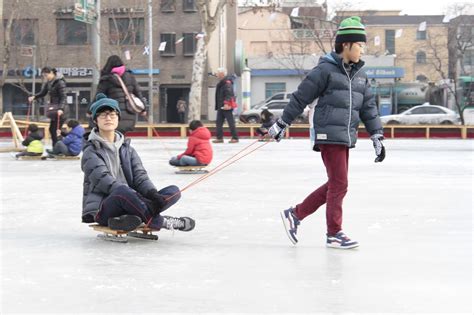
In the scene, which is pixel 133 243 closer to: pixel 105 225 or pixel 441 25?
pixel 105 225

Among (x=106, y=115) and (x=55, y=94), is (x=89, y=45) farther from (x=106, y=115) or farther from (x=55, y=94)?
(x=106, y=115)

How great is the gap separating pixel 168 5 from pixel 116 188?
153 ft

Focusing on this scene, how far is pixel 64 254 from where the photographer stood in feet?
18.5

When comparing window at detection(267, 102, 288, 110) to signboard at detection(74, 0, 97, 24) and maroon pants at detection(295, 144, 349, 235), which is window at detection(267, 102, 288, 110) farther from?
maroon pants at detection(295, 144, 349, 235)

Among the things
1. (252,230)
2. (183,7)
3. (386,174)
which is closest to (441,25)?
(183,7)

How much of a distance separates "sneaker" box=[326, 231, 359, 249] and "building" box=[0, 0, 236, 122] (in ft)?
150

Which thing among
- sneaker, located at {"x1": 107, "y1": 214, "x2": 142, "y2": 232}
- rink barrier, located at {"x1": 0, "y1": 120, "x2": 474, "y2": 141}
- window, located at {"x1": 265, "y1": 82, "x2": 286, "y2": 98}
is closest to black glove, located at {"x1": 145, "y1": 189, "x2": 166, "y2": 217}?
sneaker, located at {"x1": 107, "y1": 214, "x2": 142, "y2": 232}

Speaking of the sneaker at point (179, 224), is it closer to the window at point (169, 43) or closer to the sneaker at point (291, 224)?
the sneaker at point (291, 224)

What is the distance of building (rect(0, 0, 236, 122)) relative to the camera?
168 feet

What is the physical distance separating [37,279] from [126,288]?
1.80 feet

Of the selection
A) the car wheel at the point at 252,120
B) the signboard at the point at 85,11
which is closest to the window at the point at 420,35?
the car wheel at the point at 252,120

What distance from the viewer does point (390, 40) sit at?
77938 millimetres

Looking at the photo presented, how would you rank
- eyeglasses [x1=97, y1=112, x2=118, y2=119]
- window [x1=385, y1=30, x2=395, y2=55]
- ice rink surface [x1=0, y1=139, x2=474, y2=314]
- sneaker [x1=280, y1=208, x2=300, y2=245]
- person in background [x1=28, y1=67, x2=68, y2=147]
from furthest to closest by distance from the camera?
window [x1=385, y1=30, x2=395, y2=55], person in background [x1=28, y1=67, x2=68, y2=147], eyeglasses [x1=97, y1=112, x2=118, y2=119], sneaker [x1=280, y1=208, x2=300, y2=245], ice rink surface [x1=0, y1=139, x2=474, y2=314]

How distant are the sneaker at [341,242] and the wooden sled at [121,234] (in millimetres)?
1195
